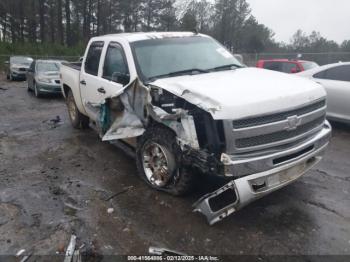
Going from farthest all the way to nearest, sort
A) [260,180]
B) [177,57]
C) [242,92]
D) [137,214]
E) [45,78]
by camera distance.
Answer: [45,78] → [177,57] → [137,214] → [242,92] → [260,180]

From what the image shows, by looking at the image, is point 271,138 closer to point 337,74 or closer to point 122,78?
point 122,78

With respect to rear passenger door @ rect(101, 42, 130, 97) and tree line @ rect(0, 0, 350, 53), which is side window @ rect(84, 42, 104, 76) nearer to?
rear passenger door @ rect(101, 42, 130, 97)

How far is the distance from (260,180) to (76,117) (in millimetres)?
5368

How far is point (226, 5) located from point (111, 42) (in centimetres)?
5149

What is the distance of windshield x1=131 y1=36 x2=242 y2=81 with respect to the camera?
4.62 m

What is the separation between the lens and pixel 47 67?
551 inches

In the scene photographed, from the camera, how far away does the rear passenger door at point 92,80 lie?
5699 millimetres

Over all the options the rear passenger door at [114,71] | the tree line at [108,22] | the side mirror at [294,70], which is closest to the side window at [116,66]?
the rear passenger door at [114,71]

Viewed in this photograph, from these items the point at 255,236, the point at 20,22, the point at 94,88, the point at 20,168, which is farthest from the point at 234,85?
the point at 20,22

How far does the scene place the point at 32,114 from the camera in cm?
1025

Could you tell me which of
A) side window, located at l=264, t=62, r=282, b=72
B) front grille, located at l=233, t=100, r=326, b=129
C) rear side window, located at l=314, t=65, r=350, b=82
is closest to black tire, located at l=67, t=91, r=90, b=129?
front grille, located at l=233, t=100, r=326, b=129

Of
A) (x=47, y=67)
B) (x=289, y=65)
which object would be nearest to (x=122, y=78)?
(x=289, y=65)

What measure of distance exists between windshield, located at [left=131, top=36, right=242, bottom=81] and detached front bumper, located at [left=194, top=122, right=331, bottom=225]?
1730mm

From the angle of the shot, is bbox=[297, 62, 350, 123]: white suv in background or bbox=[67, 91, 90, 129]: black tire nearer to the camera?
bbox=[297, 62, 350, 123]: white suv in background
